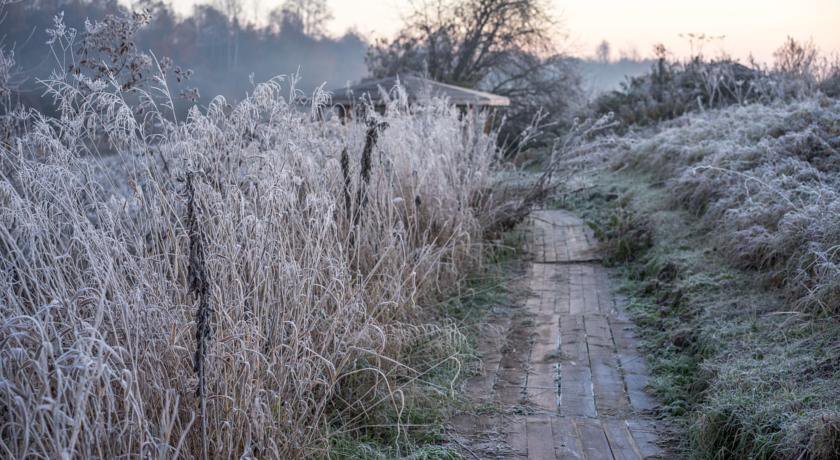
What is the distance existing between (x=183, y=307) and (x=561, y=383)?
1.96 metres

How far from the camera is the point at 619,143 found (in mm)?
10484

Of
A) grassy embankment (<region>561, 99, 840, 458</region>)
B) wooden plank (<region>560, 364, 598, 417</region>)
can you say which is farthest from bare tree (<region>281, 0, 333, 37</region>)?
wooden plank (<region>560, 364, 598, 417</region>)

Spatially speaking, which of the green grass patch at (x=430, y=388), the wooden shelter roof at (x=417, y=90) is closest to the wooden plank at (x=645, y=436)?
the green grass patch at (x=430, y=388)

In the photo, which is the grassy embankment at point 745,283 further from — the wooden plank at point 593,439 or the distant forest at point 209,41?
the distant forest at point 209,41

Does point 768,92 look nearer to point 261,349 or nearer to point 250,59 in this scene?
point 250,59

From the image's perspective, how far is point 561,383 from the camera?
141 inches

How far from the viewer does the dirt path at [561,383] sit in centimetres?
295

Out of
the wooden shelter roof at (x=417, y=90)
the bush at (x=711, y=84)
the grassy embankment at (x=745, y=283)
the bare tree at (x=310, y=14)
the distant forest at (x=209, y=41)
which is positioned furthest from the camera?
the bush at (x=711, y=84)

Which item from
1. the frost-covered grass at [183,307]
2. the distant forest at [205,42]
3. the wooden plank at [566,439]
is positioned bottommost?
the wooden plank at [566,439]

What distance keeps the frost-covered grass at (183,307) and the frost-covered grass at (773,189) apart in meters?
1.82

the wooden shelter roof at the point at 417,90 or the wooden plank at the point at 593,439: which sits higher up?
the wooden shelter roof at the point at 417,90

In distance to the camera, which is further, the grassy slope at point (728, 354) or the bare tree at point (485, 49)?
the bare tree at point (485, 49)

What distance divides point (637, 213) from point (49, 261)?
5.25m

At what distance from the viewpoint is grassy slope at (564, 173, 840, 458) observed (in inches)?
102
